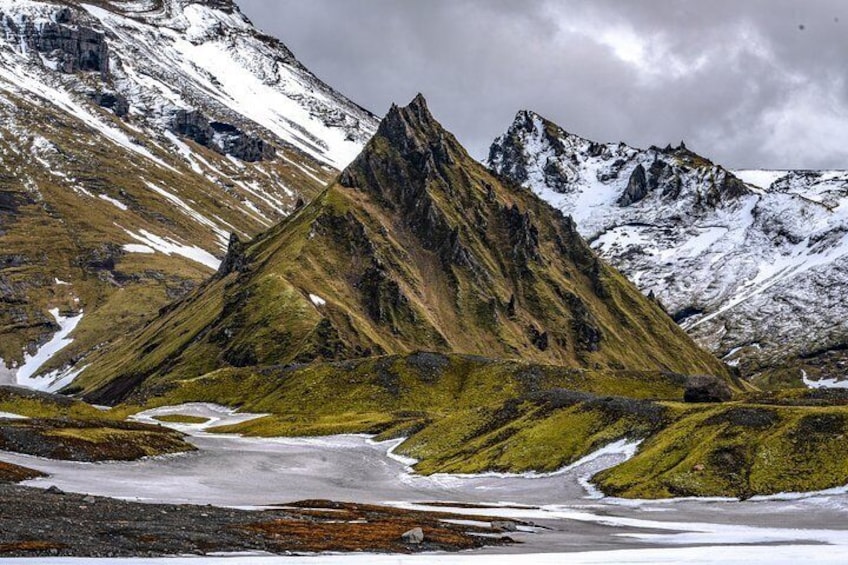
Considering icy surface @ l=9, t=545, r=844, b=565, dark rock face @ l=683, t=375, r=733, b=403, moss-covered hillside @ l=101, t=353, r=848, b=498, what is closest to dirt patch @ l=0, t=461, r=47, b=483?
icy surface @ l=9, t=545, r=844, b=565

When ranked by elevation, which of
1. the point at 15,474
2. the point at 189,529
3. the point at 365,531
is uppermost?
the point at 365,531

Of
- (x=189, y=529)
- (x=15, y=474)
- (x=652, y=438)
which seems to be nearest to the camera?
(x=189, y=529)

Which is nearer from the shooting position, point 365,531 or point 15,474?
point 365,531

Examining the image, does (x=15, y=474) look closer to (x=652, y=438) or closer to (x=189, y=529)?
(x=189, y=529)

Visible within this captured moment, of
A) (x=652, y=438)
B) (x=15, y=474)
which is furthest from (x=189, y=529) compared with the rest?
(x=652, y=438)

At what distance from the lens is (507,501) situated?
338 ft

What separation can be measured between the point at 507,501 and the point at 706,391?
47.8 metres

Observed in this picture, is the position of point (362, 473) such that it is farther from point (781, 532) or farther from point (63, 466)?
point (781, 532)

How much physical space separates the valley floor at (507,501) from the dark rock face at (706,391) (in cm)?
3064

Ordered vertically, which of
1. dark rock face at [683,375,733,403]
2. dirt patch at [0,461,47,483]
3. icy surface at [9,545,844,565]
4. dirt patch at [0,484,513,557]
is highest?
dark rock face at [683,375,733,403]

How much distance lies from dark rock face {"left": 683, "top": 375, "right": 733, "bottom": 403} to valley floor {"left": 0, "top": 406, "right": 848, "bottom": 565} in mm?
30636

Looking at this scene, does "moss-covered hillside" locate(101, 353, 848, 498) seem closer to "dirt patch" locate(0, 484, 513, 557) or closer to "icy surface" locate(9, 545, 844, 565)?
"dirt patch" locate(0, 484, 513, 557)

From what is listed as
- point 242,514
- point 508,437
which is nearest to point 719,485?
point 508,437

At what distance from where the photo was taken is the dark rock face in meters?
137
